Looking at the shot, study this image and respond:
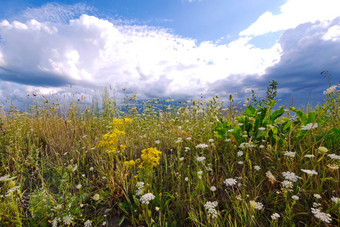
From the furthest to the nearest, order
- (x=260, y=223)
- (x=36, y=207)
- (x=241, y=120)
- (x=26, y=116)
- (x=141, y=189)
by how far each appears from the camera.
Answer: (x=26, y=116) → (x=241, y=120) → (x=36, y=207) → (x=141, y=189) → (x=260, y=223)

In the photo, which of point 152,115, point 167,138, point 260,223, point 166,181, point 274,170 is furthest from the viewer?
point 152,115

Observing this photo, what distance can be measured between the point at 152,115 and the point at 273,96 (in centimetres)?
308

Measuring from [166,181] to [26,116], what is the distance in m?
5.53

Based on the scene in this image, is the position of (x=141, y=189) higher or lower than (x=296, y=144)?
lower

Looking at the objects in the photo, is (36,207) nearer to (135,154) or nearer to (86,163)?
(86,163)

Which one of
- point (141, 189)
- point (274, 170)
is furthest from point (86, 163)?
point (274, 170)

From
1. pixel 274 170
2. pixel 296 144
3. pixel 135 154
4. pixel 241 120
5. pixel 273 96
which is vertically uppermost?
pixel 273 96

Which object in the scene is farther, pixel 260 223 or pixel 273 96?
pixel 273 96

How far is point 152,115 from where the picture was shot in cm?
485

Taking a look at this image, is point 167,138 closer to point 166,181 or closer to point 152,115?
point 166,181

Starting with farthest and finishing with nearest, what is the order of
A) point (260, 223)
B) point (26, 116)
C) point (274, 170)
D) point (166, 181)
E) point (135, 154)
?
point (26, 116), point (135, 154), point (166, 181), point (274, 170), point (260, 223)

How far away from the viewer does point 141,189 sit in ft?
6.03

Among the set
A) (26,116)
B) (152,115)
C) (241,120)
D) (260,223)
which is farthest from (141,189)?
(26,116)

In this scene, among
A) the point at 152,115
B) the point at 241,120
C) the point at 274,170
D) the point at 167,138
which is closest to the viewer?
the point at 274,170
